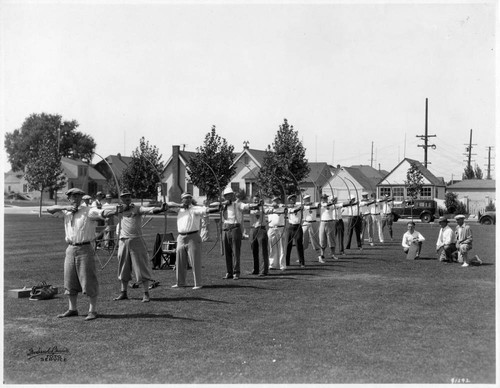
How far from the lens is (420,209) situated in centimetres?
4428

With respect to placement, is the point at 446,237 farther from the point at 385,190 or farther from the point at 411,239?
the point at 385,190

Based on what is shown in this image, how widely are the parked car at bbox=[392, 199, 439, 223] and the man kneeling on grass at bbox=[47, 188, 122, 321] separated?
3597 cm

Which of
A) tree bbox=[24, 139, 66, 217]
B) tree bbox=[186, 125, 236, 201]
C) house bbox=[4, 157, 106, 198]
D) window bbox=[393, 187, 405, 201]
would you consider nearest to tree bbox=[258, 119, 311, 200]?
tree bbox=[186, 125, 236, 201]

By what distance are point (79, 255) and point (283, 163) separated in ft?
95.1

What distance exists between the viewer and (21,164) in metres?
82.4

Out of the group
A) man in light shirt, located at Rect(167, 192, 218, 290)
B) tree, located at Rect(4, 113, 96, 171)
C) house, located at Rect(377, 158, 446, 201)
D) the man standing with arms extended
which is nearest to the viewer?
the man standing with arms extended

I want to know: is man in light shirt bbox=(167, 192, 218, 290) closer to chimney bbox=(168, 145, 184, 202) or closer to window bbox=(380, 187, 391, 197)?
chimney bbox=(168, 145, 184, 202)

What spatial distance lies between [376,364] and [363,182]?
6984cm

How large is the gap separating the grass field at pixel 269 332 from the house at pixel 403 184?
48389mm

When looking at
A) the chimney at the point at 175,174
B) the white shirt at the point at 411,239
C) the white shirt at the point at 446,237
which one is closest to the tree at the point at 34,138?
the chimney at the point at 175,174

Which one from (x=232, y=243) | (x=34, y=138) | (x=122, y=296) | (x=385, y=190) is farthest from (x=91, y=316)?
(x=34, y=138)

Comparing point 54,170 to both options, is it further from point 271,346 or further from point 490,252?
point 271,346
